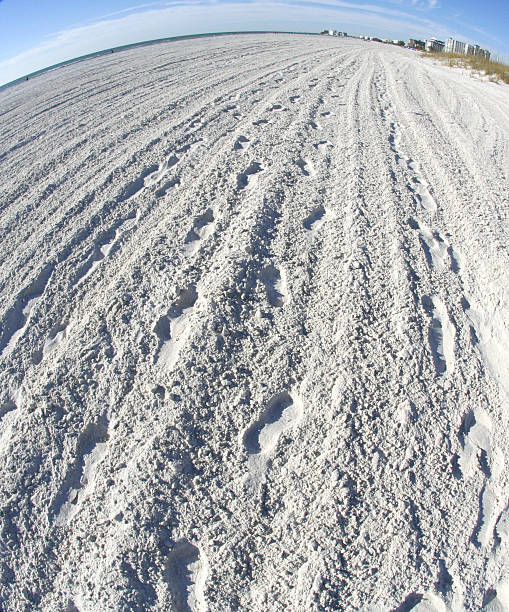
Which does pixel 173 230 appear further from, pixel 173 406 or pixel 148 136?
pixel 148 136

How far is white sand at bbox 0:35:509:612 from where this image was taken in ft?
4.30

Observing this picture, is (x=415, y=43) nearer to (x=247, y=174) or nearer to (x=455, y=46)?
(x=455, y=46)

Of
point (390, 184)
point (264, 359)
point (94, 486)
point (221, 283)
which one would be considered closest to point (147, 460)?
point (94, 486)

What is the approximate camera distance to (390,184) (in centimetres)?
312

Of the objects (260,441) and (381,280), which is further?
(381,280)

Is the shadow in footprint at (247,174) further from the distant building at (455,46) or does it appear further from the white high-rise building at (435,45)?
the white high-rise building at (435,45)

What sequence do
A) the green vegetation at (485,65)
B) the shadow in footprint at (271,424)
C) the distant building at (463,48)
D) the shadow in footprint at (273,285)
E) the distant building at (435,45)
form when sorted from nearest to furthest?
the shadow in footprint at (271,424)
the shadow in footprint at (273,285)
the green vegetation at (485,65)
the distant building at (463,48)
the distant building at (435,45)

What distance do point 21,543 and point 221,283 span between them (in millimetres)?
1389

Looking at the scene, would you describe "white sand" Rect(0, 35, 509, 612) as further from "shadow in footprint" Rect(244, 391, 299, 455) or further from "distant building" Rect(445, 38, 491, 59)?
"distant building" Rect(445, 38, 491, 59)

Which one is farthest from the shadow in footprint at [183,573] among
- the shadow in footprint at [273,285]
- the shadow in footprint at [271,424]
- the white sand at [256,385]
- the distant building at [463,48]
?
the distant building at [463,48]

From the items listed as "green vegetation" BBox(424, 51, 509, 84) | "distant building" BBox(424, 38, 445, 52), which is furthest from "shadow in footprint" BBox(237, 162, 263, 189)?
"distant building" BBox(424, 38, 445, 52)

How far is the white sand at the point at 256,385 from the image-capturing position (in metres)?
1.31

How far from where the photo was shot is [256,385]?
172 cm

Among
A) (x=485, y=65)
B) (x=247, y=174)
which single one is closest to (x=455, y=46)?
(x=485, y=65)
